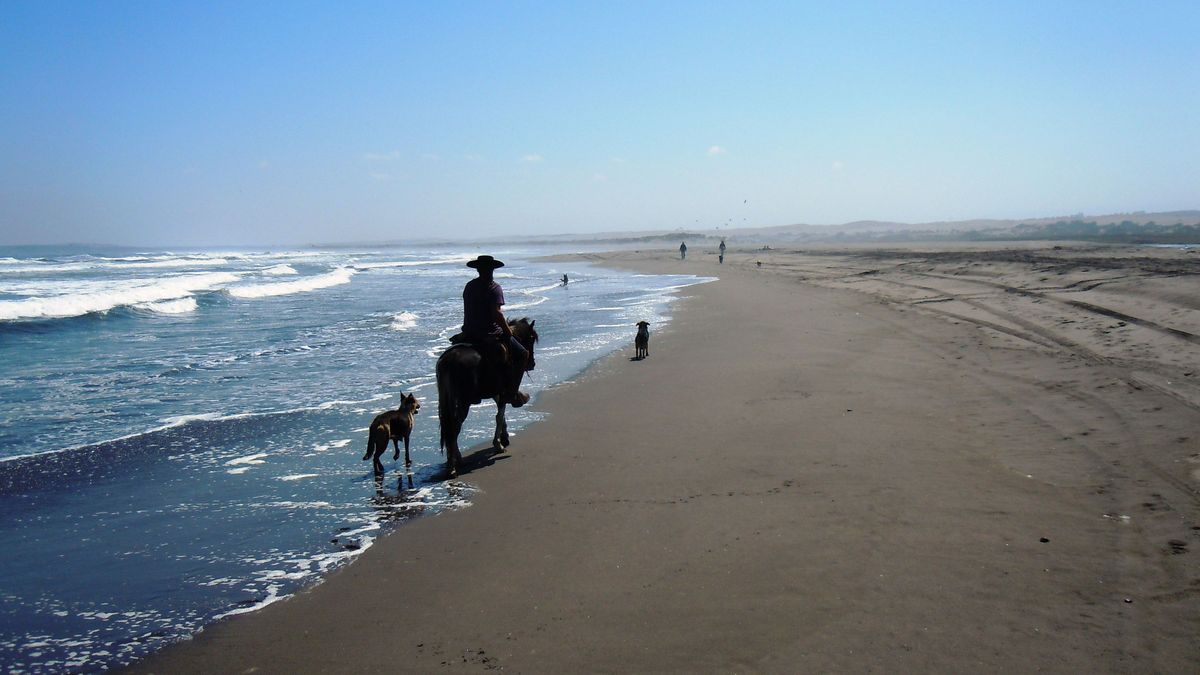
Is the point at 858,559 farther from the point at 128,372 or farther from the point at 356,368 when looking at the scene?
the point at 128,372

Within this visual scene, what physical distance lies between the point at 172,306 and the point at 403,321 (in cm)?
1225

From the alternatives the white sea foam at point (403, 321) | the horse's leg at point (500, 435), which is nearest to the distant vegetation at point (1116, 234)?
the white sea foam at point (403, 321)

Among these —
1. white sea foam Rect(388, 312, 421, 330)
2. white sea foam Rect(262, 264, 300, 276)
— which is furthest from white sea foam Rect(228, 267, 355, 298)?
white sea foam Rect(388, 312, 421, 330)

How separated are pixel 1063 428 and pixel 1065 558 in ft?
12.4

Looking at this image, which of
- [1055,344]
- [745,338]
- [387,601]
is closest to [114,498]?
[387,601]

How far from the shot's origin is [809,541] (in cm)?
552

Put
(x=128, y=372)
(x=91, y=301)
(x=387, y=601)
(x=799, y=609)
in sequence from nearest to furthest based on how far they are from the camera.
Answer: (x=799, y=609), (x=387, y=601), (x=128, y=372), (x=91, y=301)

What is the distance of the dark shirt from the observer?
353 inches

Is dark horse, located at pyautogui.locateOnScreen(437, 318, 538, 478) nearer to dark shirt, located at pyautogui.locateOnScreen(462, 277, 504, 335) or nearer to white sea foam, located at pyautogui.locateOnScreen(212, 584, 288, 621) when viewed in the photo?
dark shirt, located at pyautogui.locateOnScreen(462, 277, 504, 335)

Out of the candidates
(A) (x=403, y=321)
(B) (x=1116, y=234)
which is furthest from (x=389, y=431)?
(B) (x=1116, y=234)

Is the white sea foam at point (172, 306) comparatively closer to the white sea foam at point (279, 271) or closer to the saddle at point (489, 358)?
the saddle at point (489, 358)

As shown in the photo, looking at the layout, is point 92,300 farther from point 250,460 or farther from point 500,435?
point 500,435

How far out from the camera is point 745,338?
16.8m

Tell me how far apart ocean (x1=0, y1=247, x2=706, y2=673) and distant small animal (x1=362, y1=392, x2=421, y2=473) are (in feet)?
0.71
